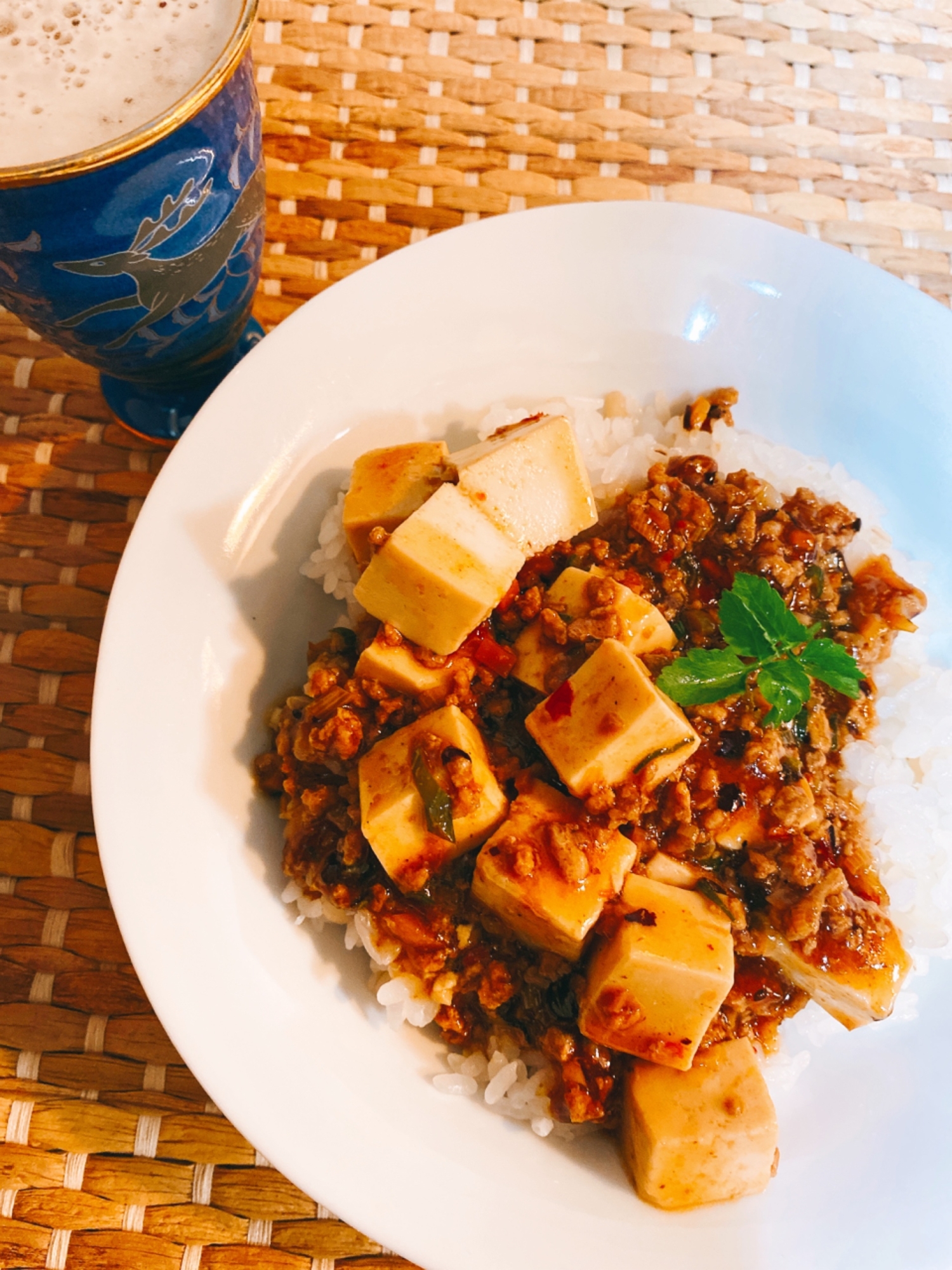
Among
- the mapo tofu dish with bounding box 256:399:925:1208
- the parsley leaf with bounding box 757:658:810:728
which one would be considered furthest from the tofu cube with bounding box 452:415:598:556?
the parsley leaf with bounding box 757:658:810:728

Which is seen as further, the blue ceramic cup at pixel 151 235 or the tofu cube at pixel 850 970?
the tofu cube at pixel 850 970

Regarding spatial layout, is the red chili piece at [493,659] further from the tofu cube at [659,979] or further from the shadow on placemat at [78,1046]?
the shadow on placemat at [78,1046]

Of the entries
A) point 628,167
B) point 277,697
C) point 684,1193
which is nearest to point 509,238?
point 628,167

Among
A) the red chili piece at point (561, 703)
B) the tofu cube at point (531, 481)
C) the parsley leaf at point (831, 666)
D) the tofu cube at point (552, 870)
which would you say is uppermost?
the tofu cube at point (531, 481)

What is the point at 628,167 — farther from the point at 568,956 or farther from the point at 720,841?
the point at 568,956

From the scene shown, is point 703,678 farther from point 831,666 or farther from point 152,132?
point 152,132

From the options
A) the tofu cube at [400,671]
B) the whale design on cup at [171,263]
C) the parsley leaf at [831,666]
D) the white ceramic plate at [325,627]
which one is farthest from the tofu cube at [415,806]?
the whale design on cup at [171,263]

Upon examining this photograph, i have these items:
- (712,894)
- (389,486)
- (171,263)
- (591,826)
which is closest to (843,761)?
(712,894)
